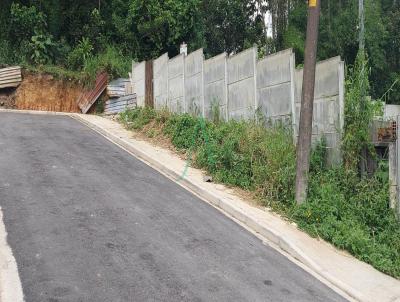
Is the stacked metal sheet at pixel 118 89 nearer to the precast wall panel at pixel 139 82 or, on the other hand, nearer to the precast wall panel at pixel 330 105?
the precast wall panel at pixel 139 82

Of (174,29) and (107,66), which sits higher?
(174,29)

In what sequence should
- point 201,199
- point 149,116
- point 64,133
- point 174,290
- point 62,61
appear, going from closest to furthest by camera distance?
1. point 174,290
2. point 201,199
3. point 64,133
4. point 149,116
5. point 62,61

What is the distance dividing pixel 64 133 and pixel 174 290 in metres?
10.4

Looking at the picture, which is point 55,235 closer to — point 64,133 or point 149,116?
point 64,133

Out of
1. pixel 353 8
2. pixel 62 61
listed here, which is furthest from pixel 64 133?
pixel 353 8

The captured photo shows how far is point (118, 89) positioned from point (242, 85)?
8.89m

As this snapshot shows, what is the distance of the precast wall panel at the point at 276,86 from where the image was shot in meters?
11.7

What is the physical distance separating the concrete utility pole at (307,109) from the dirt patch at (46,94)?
14669 mm

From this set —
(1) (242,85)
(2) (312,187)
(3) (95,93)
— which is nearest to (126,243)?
(2) (312,187)

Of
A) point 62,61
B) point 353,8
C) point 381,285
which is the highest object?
point 353,8

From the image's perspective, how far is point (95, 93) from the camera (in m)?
21.6

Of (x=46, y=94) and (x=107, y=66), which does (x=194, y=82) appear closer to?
(x=107, y=66)

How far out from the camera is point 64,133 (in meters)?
15.4

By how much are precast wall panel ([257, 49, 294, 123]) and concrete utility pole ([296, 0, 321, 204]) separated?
69.7 inches
